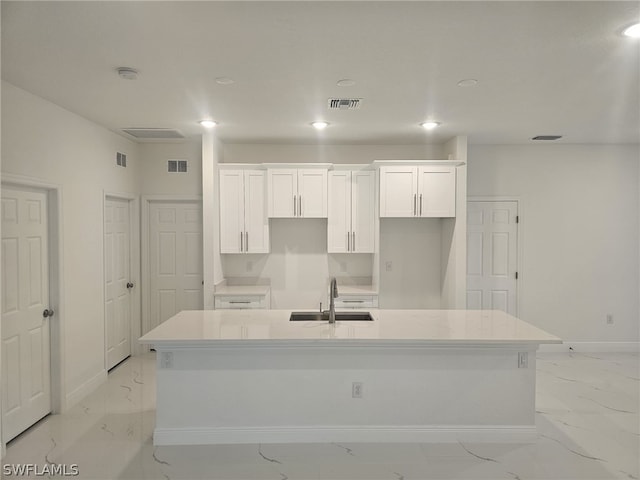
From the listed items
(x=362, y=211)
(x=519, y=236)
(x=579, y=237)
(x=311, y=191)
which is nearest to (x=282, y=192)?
(x=311, y=191)

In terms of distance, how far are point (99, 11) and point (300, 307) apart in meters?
4.00

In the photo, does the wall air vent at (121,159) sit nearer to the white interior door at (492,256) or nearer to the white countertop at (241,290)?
the white countertop at (241,290)

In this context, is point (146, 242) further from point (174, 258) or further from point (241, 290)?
point (241, 290)

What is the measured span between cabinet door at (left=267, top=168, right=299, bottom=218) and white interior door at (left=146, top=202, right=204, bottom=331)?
107 centimetres

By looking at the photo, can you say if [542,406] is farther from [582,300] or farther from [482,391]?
[582,300]

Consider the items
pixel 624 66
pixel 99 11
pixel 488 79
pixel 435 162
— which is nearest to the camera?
pixel 99 11

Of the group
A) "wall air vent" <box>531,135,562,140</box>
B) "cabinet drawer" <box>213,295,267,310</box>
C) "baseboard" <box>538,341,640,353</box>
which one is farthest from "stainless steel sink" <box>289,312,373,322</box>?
"baseboard" <box>538,341,640,353</box>

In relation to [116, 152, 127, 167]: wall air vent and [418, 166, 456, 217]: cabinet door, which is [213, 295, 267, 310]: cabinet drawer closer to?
[116, 152, 127, 167]: wall air vent

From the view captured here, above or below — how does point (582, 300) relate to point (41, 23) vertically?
below

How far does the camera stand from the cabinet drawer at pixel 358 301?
4.99m

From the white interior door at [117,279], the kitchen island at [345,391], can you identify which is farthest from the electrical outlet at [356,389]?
the white interior door at [117,279]

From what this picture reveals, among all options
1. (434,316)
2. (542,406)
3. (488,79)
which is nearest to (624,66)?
(488,79)

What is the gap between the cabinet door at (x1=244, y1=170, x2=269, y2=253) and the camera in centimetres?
514

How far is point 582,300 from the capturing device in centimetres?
567
